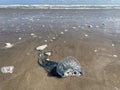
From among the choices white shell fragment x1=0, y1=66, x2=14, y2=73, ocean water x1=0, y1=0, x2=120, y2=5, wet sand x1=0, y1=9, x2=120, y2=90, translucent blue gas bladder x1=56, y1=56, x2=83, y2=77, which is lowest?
ocean water x1=0, y1=0, x2=120, y2=5

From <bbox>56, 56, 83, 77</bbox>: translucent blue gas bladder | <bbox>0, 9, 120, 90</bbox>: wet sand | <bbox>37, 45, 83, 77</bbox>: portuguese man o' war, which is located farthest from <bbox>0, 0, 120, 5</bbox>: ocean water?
<bbox>56, 56, 83, 77</bbox>: translucent blue gas bladder

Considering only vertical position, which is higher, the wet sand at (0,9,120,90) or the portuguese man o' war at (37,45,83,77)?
the portuguese man o' war at (37,45,83,77)

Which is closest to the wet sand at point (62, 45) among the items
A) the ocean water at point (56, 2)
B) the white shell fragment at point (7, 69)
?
the white shell fragment at point (7, 69)

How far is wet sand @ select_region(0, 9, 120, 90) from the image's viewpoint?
5.95 meters

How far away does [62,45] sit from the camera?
27.7 feet

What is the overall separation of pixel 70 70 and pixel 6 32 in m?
4.62

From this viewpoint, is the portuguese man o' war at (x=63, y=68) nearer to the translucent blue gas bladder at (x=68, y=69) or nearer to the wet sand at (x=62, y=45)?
the translucent blue gas bladder at (x=68, y=69)

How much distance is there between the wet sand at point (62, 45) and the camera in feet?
19.5

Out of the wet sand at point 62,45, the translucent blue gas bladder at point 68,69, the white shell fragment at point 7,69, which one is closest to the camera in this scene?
the wet sand at point 62,45

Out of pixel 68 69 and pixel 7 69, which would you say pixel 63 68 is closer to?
pixel 68 69

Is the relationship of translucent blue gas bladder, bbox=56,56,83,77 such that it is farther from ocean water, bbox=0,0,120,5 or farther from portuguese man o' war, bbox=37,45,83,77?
ocean water, bbox=0,0,120,5

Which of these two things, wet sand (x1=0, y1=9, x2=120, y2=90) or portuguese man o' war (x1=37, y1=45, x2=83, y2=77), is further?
portuguese man o' war (x1=37, y1=45, x2=83, y2=77)

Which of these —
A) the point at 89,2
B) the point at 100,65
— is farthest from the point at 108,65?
the point at 89,2

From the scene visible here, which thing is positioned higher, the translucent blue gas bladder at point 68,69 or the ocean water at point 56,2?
the translucent blue gas bladder at point 68,69
